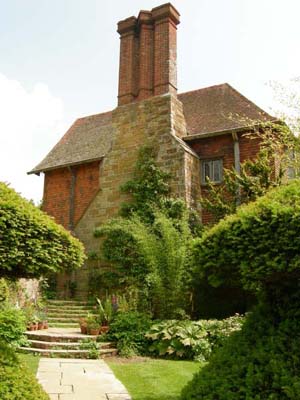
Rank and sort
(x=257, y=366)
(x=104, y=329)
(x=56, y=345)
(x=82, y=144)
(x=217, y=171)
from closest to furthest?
(x=257, y=366) → (x=56, y=345) → (x=104, y=329) → (x=217, y=171) → (x=82, y=144)

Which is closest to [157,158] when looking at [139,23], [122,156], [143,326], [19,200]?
[122,156]

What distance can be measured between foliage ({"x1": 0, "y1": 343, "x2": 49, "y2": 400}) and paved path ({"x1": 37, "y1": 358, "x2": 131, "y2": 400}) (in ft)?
4.21

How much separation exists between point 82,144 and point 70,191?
2.45 metres

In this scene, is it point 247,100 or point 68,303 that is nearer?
point 68,303

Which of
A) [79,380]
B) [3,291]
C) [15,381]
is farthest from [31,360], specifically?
[15,381]

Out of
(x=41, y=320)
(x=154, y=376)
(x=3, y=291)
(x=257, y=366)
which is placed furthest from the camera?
(x=41, y=320)

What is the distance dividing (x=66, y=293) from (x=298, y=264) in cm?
1322

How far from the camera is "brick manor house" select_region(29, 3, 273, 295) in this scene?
14.5 m

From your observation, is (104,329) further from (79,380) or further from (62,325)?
(79,380)

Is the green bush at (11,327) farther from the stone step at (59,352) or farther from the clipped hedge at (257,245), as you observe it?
the clipped hedge at (257,245)

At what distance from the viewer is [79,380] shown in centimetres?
615

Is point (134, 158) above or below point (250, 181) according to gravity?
above

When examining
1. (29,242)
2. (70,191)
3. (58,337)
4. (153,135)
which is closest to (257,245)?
(29,242)

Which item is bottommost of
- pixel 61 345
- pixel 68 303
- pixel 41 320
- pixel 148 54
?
pixel 61 345
